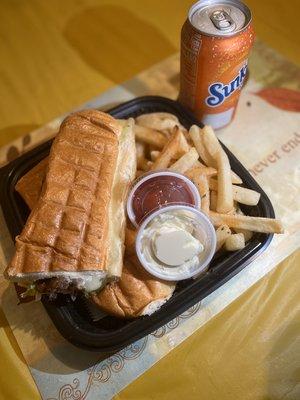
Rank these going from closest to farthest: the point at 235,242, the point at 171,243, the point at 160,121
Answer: the point at 171,243
the point at 235,242
the point at 160,121

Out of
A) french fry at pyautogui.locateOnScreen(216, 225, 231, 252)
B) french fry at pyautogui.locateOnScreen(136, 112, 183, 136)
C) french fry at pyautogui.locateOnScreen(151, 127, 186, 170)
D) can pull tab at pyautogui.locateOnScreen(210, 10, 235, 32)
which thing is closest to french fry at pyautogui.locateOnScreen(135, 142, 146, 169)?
french fry at pyautogui.locateOnScreen(136, 112, 183, 136)

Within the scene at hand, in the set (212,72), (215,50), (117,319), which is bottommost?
(117,319)

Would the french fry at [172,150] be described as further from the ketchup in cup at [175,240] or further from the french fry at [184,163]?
the ketchup in cup at [175,240]

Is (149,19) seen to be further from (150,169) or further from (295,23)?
(150,169)

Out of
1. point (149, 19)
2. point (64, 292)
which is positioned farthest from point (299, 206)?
point (149, 19)

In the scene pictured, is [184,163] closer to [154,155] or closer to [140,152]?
[154,155]

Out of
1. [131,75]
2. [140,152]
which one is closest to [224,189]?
[140,152]

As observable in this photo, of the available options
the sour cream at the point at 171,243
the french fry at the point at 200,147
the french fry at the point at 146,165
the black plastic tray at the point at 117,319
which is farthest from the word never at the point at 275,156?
the sour cream at the point at 171,243
